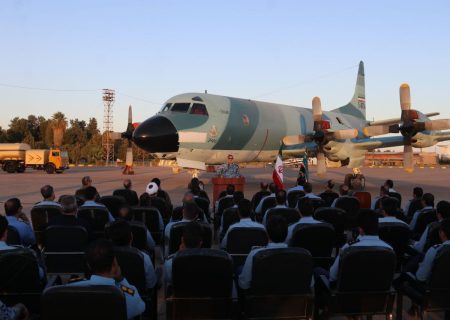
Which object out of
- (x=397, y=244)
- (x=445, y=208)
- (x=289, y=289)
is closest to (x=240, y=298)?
(x=289, y=289)

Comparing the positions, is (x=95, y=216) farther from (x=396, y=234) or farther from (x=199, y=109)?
(x=199, y=109)

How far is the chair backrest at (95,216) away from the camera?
748cm

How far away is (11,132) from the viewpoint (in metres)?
91.0

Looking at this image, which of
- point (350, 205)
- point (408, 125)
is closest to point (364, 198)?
point (350, 205)

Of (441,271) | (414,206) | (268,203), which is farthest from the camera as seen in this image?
(268,203)

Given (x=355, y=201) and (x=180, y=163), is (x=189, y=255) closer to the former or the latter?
(x=355, y=201)

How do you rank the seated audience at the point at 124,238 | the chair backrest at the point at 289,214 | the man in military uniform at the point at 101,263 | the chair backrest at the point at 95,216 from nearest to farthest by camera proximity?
→ the man in military uniform at the point at 101,263 < the seated audience at the point at 124,238 < the chair backrest at the point at 95,216 < the chair backrest at the point at 289,214

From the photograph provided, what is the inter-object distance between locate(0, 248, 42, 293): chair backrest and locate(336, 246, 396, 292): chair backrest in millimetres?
2820

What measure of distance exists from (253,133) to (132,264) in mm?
18422

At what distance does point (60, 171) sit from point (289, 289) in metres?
41.1

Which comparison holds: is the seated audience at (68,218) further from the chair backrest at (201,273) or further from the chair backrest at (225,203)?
the chair backrest at (225,203)

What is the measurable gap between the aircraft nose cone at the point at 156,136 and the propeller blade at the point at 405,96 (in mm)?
9454

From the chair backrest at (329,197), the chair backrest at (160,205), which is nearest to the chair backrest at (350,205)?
the chair backrest at (329,197)

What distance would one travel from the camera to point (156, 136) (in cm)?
1891
